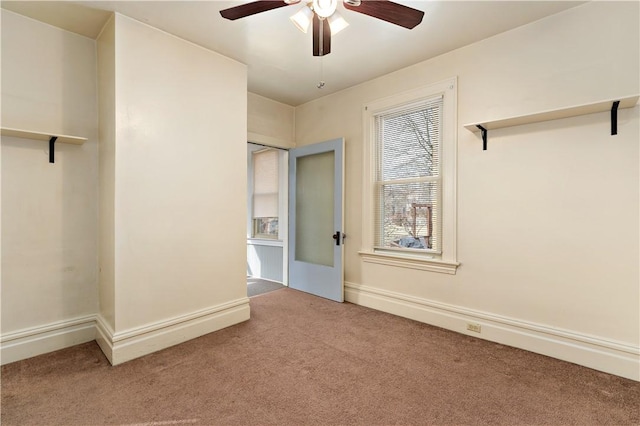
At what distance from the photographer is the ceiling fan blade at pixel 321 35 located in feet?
6.33

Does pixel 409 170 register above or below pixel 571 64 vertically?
below

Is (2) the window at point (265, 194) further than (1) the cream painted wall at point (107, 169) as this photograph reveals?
Yes

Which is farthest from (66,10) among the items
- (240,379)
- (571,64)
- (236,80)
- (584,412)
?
(584,412)

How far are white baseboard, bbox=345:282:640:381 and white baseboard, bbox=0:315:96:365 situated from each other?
9.20 feet

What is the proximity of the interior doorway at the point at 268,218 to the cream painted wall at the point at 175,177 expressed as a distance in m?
1.48

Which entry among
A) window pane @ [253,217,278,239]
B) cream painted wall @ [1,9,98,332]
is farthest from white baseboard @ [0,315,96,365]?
window pane @ [253,217,278,239]

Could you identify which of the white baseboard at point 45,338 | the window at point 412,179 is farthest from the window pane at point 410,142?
the white baseboard at point 45,338

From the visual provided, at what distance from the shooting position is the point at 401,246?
3.43 metres

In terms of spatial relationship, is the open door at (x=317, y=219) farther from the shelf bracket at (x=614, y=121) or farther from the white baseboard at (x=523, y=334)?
the shelf bracket at (x=614, y=121)

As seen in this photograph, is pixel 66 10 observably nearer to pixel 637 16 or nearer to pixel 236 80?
pixel 236 80

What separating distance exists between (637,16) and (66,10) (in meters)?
4.14

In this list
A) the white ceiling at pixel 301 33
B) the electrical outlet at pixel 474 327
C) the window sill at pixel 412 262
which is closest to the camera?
the white ceiling at pixel 301 33

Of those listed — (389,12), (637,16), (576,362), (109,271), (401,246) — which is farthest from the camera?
(401,246)

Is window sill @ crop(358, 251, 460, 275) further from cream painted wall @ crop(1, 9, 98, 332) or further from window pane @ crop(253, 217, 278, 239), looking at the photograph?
cream painted wall @ crop(1, 9, 98, 332)
